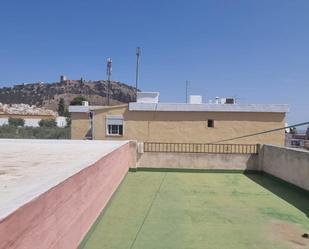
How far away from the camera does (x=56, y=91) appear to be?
87500 millimetres

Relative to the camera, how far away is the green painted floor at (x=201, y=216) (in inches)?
217

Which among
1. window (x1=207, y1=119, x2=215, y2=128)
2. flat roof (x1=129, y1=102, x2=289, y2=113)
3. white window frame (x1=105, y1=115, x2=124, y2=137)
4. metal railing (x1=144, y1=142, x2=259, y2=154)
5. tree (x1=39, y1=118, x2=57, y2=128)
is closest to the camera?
metal railing (x1=144, y1=142, x2=259, y2=154)

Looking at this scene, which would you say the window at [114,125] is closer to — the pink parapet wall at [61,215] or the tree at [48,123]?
the pink parapet wall at [61,215]

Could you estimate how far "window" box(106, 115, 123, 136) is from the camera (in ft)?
54.1

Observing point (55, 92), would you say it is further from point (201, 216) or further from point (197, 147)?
point (201, 216)

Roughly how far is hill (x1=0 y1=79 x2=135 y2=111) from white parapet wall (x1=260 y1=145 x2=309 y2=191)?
64.5 metres

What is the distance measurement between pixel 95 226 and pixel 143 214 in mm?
1313

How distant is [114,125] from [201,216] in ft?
33.3

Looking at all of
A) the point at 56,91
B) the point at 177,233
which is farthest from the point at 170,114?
the point at 56,91

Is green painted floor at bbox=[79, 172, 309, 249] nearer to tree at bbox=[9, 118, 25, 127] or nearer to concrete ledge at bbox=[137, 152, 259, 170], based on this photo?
concrete ledge at bbox=[137, 152, 259, 170]

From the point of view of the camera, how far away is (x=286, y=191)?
9.55m

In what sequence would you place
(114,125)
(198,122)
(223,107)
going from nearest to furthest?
1. (223,107)
2. (198,122)
3. (114,125)

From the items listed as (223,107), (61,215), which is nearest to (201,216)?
(61,215)

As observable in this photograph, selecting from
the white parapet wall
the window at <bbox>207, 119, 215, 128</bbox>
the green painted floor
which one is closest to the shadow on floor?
the green painted floor
